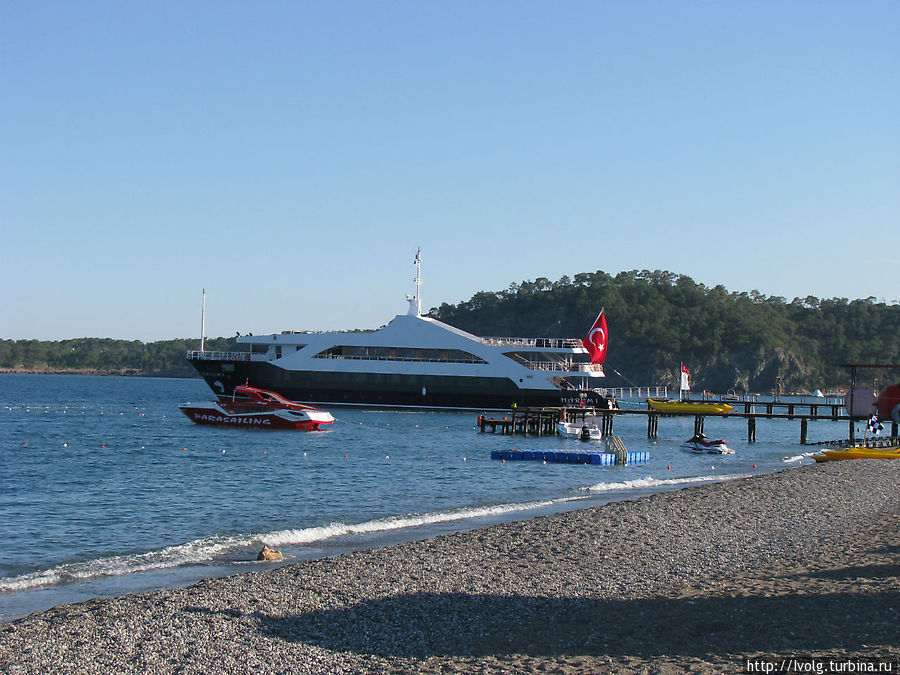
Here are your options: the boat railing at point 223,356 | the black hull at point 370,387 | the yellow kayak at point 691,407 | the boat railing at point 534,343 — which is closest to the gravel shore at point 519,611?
the yellow kayak at point 691,407

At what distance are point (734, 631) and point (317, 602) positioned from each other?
4.49 m

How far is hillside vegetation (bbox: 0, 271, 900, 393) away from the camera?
139 meters

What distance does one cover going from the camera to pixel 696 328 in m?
146

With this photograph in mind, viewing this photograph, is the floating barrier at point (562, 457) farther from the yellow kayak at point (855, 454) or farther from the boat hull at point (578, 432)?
the boat hull at point (578, 432)

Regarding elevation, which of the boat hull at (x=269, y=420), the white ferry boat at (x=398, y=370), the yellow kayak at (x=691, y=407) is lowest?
the boat hull at (x=269, y=420)

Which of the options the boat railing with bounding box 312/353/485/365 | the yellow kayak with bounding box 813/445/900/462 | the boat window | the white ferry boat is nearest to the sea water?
the yellow kayak with bounding box 813/445/900/462

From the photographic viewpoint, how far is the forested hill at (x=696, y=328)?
139 meters

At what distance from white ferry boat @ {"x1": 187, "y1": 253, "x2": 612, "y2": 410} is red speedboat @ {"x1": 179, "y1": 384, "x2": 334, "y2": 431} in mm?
13010

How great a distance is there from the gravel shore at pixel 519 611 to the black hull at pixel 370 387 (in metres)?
43.4

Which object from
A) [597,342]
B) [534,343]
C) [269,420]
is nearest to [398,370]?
[534,343]

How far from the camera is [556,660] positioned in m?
7.48

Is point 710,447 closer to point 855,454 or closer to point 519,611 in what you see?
point 855,454

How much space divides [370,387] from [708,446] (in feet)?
87.9

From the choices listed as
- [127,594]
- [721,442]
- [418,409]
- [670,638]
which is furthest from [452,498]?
[418,409]
